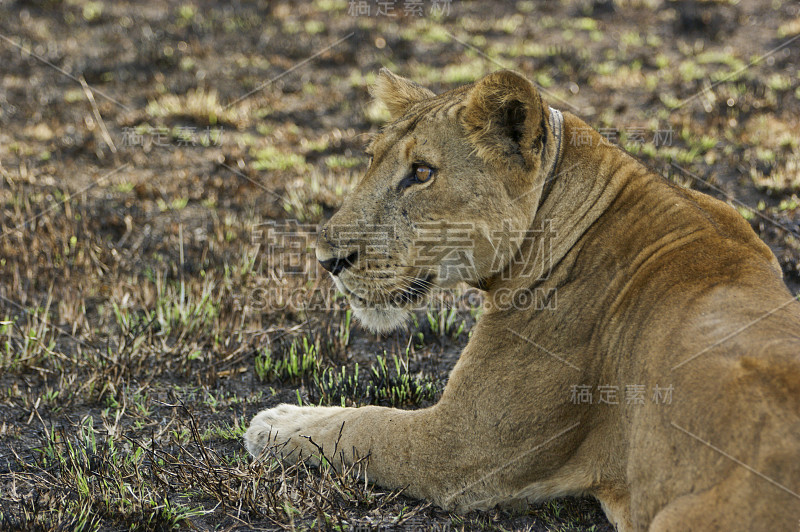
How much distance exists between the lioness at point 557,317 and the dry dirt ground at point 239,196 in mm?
312

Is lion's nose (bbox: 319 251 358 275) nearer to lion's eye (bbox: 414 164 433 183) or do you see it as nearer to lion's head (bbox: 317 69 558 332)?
lion's head (bbox: 317 69 558 332)

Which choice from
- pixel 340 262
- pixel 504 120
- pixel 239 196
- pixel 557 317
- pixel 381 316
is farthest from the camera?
pixel 239 196

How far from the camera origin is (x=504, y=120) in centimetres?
350

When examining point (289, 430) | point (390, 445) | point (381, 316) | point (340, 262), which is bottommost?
point (289, 430)

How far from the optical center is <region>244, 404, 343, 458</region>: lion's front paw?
12.7 feet

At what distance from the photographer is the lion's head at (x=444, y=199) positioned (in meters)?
3.51

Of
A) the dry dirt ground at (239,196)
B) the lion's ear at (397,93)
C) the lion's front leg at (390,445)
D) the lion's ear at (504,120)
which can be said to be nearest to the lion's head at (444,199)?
the lion's ear at (504,120)

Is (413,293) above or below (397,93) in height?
below

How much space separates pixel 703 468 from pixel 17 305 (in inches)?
221

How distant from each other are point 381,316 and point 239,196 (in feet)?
17.9

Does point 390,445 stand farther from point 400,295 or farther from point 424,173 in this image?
point 424,173

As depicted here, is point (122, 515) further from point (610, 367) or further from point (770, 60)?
point (770, 60)

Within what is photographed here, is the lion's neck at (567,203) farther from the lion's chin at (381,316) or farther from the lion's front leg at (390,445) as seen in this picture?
the lion's front leg at (390,445)

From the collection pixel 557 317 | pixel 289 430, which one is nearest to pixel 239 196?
pixel 289 430
